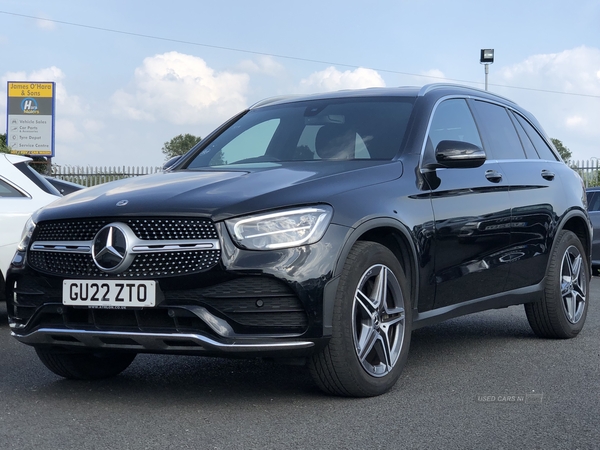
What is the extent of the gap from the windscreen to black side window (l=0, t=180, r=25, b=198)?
86.7 inches

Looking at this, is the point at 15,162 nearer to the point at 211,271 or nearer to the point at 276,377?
the point at 276,377

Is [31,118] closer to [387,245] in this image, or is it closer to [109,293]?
[387,245]

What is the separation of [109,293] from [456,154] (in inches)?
86.1

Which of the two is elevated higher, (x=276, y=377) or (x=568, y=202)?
(x=568, y=202)

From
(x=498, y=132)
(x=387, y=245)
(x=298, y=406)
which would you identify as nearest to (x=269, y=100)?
(x=498, y=132)

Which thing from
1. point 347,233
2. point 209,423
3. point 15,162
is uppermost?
point 15,162

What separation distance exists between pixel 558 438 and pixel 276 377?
1.92 m

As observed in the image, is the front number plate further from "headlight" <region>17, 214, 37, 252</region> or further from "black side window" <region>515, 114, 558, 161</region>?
"black side window" <region>515, 114, 558, 161</region>

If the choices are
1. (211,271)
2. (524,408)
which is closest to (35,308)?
(211,271)

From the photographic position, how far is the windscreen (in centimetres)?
560

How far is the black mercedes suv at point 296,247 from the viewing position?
14.2 ft

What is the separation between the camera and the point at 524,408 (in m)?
4.55

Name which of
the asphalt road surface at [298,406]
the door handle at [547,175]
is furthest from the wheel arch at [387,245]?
the door handle at [547,175]

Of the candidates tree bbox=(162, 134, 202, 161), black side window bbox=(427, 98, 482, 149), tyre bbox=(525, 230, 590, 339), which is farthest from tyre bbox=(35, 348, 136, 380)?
tree bbox=(162, 134, 202, 161)
